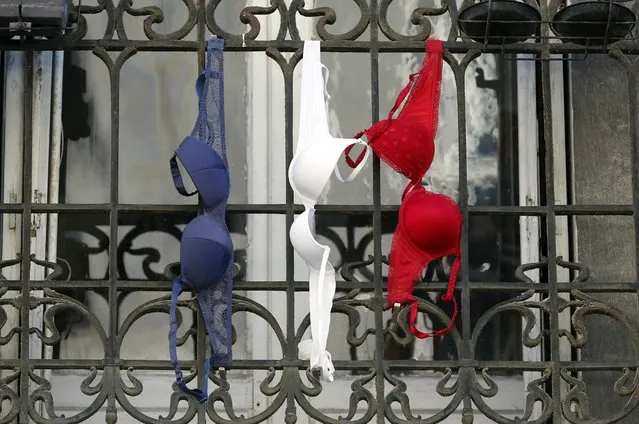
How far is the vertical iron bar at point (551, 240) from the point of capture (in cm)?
491

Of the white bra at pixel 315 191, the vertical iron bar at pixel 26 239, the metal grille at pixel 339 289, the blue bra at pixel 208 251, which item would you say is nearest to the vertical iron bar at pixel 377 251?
the metal grille at pixel 339 289

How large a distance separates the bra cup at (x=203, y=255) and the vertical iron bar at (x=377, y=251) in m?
0.48

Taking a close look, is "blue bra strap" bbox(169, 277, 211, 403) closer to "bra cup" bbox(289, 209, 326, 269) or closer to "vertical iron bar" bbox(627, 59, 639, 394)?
"bra cup" bbox(289, 209, 326, 269)

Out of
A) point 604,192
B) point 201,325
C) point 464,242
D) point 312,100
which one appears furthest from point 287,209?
point 604,192

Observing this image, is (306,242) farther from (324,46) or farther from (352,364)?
(324,46)

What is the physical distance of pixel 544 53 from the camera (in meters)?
5.05

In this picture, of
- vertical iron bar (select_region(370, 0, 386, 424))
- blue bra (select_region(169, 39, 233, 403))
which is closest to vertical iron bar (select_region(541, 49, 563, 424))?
vertical iron bar (select_region(370, 0, 386, 424))

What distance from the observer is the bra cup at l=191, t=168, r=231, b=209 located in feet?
15.9

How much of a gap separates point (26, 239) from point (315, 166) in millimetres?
966

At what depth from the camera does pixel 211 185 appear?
486 cm

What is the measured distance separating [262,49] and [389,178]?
75cm

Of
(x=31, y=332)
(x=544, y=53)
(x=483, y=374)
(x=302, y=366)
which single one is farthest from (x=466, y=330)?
(x=31, y=332)

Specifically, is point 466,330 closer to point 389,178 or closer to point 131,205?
point 389,178

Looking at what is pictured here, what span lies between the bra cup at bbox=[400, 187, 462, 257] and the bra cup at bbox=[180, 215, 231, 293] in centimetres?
58
